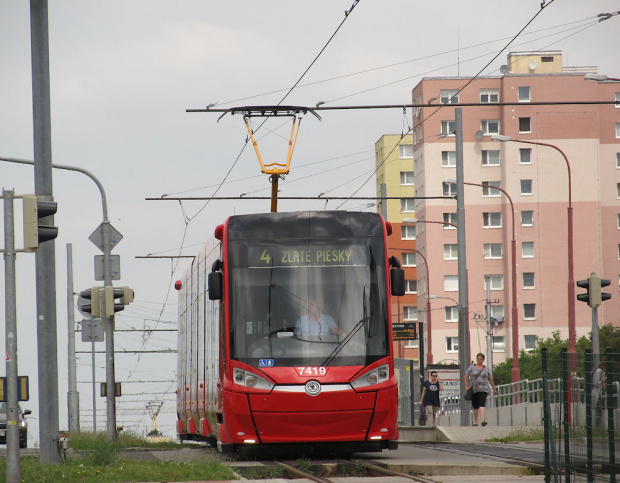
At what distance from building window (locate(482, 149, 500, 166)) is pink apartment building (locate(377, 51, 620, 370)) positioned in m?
0.10

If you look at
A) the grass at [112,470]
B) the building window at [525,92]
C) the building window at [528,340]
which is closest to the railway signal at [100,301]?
the grass at [112,470]

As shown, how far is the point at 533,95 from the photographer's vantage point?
87188 mm

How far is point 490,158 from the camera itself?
91.4m

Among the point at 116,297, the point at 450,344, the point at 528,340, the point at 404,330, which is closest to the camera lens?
the point at 116,297

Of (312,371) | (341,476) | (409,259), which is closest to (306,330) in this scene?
(312,371)

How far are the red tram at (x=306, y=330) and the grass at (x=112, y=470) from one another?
41.0 inches

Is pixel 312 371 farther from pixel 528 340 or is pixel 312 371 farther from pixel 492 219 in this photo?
pixel 492 219

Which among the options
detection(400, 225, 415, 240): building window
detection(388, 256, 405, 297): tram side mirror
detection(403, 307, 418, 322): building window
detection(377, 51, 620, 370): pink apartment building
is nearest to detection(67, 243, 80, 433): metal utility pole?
detection(388, 256, 405, 297): tram side mirror

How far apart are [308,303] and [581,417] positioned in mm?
6114

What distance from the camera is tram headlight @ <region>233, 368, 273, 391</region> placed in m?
15.4

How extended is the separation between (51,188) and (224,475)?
4842 mm

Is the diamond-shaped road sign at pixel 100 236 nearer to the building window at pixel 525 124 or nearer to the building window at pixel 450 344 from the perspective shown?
the building window at pixel 525 124

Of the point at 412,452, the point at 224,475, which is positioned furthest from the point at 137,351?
the point at 224,475

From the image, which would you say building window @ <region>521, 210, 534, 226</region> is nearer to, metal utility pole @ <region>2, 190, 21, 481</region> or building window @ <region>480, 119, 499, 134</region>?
building window @ <region>480, 119, 499, 134</region>
